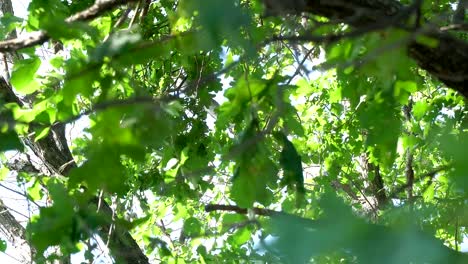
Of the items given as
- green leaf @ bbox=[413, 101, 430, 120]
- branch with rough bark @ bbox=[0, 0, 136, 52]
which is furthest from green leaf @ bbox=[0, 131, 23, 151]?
green leaf @ bbox=[413, 101, 430, 120]

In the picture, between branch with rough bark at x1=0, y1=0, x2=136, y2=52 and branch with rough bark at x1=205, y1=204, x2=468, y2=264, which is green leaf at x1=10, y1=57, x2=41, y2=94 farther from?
branch with rough bark at x1=205, y1=204, x2=468, y2=264

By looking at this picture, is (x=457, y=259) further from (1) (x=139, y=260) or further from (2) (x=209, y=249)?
(2) (x=209, y=249)

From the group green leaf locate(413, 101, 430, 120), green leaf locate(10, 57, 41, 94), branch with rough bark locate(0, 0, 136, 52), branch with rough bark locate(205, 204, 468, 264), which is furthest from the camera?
green leaf locate(413, 101, 430, 120)

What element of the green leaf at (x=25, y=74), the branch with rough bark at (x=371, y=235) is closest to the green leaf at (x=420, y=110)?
the green leaf at (x=25, y=74)

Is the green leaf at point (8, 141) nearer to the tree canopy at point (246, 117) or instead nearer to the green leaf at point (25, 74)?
the tree canopy at point (246, 117)

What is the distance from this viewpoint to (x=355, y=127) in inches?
207

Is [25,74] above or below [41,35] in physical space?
above

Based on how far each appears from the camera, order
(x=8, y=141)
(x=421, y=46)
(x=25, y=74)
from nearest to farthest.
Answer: (x=8, y=141), (x=421, y=46), (x=25, y=74)

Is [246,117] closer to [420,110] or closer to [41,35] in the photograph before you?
[41,35]

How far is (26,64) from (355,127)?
316cm

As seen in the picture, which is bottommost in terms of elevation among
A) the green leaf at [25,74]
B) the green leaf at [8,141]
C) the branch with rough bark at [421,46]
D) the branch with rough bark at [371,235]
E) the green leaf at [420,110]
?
the branch with rough bark at [371,235]

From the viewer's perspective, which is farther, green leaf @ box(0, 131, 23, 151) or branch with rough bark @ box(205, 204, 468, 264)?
green leaf @ box(0, 131, 23, 151)

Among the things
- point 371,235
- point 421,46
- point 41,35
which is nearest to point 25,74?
point 41,35

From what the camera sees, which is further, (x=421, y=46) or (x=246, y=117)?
(x=421, y=46)
